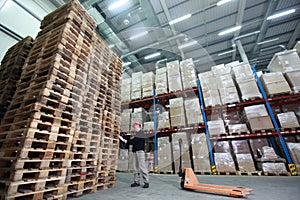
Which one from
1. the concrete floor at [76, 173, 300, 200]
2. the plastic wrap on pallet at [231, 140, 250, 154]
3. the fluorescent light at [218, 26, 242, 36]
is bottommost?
the concrete floor at [76, 173, 300, 200]

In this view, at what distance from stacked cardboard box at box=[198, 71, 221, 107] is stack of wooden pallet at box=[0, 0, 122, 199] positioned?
406cm

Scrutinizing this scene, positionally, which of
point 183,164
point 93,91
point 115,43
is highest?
point 115,43

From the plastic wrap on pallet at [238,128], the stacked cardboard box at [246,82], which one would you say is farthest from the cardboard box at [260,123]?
the stacked cardboard box at [246,82]

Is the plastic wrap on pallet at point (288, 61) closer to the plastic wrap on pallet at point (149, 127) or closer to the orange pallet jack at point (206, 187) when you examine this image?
the orange pallet jack at point (206, 187)

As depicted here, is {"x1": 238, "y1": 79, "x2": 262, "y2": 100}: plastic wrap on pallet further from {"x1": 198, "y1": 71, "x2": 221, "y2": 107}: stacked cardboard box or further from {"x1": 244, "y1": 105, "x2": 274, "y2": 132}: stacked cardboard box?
{"x1": 198, "y1": 71, "x2": 221, "y2": 107}: stacked cardboard box

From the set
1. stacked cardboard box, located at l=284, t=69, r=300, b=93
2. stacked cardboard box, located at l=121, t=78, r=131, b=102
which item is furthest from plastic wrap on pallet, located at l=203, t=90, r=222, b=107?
stacked cardboard box, located at l=121, t=78, r=131, b=102

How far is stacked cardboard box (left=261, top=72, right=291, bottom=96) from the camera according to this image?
515cm

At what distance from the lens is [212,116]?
6.44 m

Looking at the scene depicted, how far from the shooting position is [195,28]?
911 centimetres

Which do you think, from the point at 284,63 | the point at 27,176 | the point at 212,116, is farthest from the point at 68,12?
the point at 284,63

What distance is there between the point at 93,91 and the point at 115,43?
24.4 ft

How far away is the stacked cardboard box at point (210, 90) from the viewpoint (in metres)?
5.88

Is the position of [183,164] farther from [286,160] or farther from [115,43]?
[115,43]

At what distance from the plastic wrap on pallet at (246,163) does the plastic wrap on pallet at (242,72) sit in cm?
292
